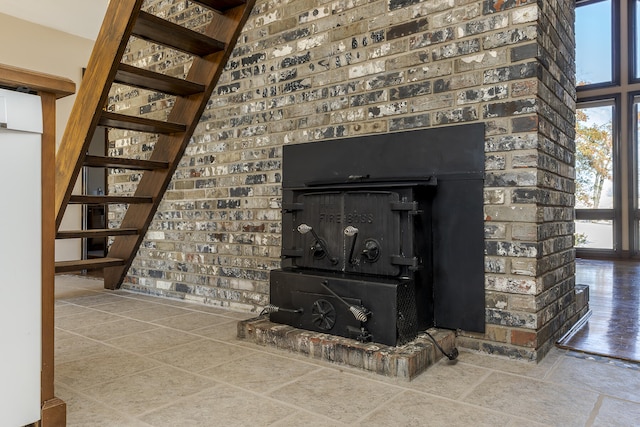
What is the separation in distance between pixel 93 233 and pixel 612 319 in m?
3.39

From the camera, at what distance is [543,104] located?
6.38 ft

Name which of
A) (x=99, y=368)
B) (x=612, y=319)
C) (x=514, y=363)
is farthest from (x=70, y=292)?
(x=612, y=319)

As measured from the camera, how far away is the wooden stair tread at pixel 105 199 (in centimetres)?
297

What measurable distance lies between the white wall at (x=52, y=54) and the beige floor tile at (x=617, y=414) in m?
5.19

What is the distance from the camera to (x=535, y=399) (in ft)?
4.96

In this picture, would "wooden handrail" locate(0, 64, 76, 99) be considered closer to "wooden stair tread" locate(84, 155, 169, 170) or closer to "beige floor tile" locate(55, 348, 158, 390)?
"beige floor tile" locate(55, 348, 158, 390)

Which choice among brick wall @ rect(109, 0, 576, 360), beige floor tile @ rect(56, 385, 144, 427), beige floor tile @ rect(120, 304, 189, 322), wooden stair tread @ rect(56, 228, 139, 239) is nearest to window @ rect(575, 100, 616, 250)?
brick wall @ rect(109, 0, 576, 360)

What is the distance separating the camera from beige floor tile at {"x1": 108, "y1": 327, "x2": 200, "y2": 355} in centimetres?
212

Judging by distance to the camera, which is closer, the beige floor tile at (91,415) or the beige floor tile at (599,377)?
the beige floor tile at (91,415)

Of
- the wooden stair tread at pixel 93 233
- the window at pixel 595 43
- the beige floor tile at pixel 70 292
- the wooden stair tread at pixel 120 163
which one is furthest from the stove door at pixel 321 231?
the window at pixel 595 43

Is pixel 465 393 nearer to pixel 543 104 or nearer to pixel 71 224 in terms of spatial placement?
pixel 543 104

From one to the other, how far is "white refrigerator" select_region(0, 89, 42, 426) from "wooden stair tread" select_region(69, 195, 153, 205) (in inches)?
75.2

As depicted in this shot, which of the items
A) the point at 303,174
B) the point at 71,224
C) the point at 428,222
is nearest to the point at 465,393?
the point at 428,222

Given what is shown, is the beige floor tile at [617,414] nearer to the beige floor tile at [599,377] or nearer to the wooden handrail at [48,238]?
the beige floor tile at [599,377]
